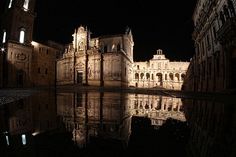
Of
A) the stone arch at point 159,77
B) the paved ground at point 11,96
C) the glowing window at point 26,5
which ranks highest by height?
the glowing window at point 26,5

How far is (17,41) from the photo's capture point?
4072 centimetres

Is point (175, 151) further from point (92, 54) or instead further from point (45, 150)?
point (92, 54)

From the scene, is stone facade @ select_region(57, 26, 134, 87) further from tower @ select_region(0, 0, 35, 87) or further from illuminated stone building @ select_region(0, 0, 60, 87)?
tower @ select_region(0, 0, 35, 87)

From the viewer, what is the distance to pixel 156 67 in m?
73.6

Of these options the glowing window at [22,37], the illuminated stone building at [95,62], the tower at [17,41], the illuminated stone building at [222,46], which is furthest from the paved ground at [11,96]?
the glowing window at [22,37]

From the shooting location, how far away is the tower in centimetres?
3856

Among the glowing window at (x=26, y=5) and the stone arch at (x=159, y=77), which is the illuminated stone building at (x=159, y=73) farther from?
the glowing window at (x=26, y=5)

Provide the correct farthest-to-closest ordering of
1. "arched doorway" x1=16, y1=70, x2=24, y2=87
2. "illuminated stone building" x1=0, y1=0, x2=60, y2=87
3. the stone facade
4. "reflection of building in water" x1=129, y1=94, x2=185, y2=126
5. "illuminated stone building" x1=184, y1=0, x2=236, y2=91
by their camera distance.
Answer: the stone facade → "arched doorway" x1=16, y1=70, x2=24, y2=87 → "illuminated stone building" x1=0, y1=0, x2=60, y2=87 → "illuminated stone building" x1=184, y1=0, x2=236, y2=91 → "reflection of building in water" x1=129, y1=94, x2=185, y2=126

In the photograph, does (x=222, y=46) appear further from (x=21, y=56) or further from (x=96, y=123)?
(x=21, y=56)

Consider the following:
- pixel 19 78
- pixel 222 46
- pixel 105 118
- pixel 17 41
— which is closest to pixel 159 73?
pixel 19 78

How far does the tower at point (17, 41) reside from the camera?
38.6 metres

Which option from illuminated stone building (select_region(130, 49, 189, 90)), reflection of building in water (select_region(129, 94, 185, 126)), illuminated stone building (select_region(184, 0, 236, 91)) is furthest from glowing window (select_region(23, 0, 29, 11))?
reflection of building in water (select_region(129, 94, 185, 126))

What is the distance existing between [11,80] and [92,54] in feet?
55.0

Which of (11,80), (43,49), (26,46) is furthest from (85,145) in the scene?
(43,49)
